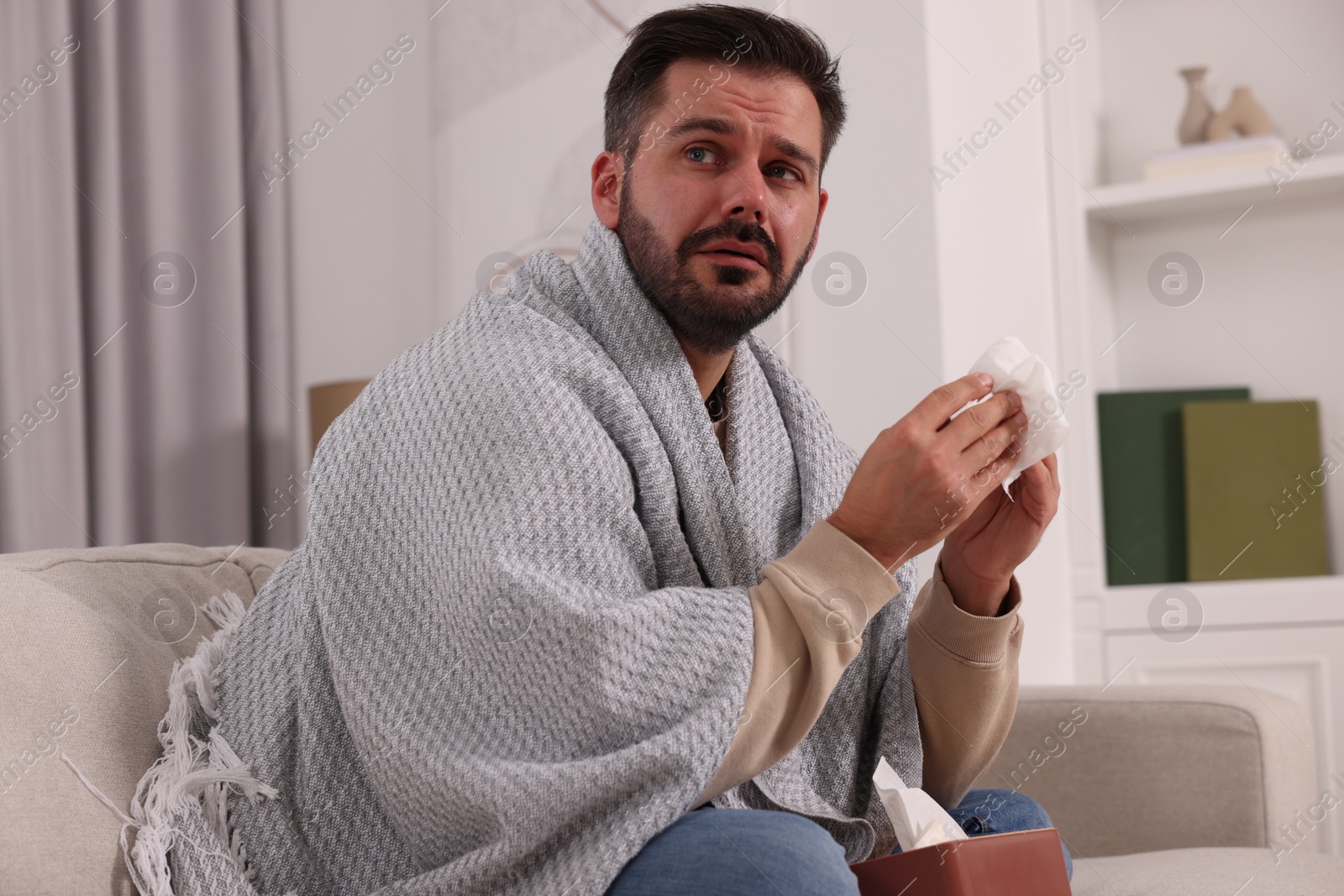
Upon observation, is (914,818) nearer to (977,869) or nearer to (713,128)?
(977,869)

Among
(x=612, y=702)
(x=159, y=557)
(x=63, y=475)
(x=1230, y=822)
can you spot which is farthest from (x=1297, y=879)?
(x=63, y=475)

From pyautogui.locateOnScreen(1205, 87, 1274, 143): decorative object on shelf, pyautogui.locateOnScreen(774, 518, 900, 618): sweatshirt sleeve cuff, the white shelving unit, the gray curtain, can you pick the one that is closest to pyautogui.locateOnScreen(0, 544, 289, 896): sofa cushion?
pyautogui.locateOnScreen(774, 518, 900, 618): sweatshirt sleeve cuff

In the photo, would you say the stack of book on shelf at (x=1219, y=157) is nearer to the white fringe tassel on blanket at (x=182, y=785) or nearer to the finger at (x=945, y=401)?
the finger at (x=945, y=401)

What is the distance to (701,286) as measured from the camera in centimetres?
101

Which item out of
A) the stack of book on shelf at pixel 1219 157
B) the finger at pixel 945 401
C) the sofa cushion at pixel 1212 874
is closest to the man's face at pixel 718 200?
the finger at pixel 945 401

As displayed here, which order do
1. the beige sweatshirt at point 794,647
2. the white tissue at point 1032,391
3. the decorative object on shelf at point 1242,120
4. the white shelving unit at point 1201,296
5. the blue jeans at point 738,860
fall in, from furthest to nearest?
the decorative object on shelf at point 1242,120 < the white shelving unit at point 1201,296 < the white tissue at point 1032,391 < the beige sweatshirt at point 794,647 < the blue jeans at point 738,860

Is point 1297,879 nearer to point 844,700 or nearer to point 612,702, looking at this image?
point 844,700

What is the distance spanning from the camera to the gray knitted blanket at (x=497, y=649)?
2.44ft

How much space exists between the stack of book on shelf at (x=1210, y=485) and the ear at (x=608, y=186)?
1.43m

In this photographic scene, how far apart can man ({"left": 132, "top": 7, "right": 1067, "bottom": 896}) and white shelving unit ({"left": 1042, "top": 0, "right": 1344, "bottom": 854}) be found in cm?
115

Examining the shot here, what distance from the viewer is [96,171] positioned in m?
2.00

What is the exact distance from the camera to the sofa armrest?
3.93ft

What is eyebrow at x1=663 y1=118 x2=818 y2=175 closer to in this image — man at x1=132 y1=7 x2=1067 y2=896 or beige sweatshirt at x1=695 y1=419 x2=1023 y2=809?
man at x1=132 y1=7 x2=1067 y2=896

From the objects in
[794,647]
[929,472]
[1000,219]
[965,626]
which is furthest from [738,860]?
[1000,219]
